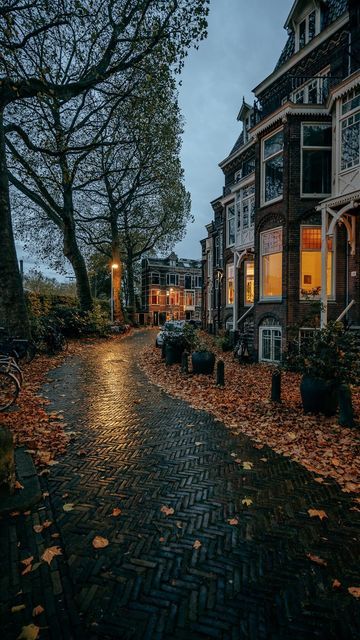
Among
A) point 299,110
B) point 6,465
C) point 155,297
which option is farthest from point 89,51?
point 155,297

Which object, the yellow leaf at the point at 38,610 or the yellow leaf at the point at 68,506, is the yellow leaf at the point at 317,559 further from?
the yellow leaf at the point at 68,506

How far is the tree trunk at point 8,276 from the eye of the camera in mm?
11664

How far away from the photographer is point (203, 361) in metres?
11.0

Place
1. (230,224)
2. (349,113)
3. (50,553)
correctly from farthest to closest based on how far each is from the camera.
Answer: (230,224) → (349,113) → (50,553)

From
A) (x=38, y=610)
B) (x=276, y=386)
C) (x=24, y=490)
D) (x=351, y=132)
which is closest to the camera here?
(x=38, y=610)

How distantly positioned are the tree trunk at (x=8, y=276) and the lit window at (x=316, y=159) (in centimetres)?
1145

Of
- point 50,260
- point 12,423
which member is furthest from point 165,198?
point 12,423

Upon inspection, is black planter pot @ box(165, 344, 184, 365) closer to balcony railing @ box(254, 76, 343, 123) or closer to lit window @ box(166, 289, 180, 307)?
balcony railing @ box(254, 76, 343, 123)

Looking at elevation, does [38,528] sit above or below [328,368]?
below

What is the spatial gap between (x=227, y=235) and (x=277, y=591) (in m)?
22.0

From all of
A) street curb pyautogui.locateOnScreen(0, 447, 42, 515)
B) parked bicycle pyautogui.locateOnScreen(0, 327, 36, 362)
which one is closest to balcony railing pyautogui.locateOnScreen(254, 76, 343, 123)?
parked bicycle pyautogui.locateOnScreen(0, 327, 36, 362)

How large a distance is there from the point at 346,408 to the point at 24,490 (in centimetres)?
570

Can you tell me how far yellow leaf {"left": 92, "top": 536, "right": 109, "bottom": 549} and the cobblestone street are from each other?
0.20 ft

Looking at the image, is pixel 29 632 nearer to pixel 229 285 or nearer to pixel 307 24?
pixel 307 24
